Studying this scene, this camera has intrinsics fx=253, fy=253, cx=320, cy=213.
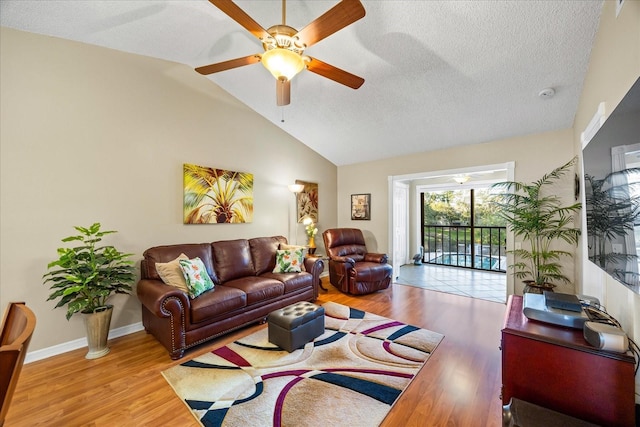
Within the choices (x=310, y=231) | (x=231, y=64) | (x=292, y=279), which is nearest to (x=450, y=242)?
(x=310, y=231)

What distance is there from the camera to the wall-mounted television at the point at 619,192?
3.26ft

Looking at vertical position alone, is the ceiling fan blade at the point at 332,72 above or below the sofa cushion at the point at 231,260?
above

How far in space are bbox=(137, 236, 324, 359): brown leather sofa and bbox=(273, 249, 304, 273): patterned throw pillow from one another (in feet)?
0.34

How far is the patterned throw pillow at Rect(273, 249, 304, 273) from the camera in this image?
149 inches

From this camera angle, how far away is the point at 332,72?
7.07 feet

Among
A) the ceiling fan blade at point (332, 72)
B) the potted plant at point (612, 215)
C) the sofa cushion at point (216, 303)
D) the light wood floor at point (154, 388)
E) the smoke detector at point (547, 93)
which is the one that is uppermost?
the smoke detector at point (547, 93)

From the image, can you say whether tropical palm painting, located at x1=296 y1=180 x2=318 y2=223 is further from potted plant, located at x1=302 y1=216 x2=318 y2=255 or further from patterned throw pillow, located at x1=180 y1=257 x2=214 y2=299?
patterned throw pillow, located at x1=180 y1=257 x2=214 y2=299

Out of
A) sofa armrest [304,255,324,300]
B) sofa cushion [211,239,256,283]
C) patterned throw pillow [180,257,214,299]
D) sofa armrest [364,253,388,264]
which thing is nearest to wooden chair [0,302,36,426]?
patterned throw pillow [180,257,214,299]

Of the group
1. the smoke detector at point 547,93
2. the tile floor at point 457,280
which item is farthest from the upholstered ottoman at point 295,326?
the smoke detector at point 547,93

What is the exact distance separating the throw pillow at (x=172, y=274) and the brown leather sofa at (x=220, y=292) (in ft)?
0.35

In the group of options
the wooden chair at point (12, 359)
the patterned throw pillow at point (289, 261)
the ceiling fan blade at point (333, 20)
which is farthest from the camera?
the patterned throw pillow at point (289, 261)

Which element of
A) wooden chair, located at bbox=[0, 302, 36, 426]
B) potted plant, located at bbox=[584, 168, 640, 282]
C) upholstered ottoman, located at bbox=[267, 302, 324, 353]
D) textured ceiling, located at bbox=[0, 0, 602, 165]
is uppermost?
textured ceiling, located at bbox=[0, 0, 602, 165]

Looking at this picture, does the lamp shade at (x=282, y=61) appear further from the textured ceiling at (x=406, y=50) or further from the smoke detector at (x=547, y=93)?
the smoke detector at (x=547, y=93)

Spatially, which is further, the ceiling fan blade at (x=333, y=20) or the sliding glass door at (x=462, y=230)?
the sliding glass door at (x=462, y=230)
